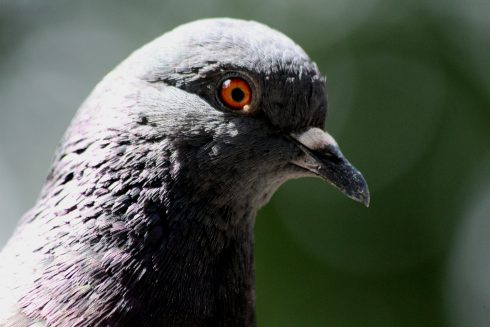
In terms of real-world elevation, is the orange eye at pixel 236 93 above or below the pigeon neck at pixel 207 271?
above

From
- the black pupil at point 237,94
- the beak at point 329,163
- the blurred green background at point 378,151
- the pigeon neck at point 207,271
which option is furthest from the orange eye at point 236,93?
the blurred green background at point 378,151

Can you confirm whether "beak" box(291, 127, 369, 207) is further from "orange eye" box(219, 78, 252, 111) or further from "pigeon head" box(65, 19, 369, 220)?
"orange eye" box(219, 78, 252, 111)

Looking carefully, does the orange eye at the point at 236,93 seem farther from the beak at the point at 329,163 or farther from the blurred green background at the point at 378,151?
the blurred green background at the point at 378,151

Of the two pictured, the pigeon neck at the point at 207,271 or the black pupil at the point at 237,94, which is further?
the black pupil at the point at 237,94

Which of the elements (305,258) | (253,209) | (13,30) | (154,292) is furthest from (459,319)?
(13,30)

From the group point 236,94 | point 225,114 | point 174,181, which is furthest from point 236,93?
point 174,181

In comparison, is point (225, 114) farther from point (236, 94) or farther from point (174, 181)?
point (174, 181)

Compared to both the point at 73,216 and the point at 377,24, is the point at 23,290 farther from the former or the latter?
the point at 377,24

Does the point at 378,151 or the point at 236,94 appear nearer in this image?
the point at 236,94
